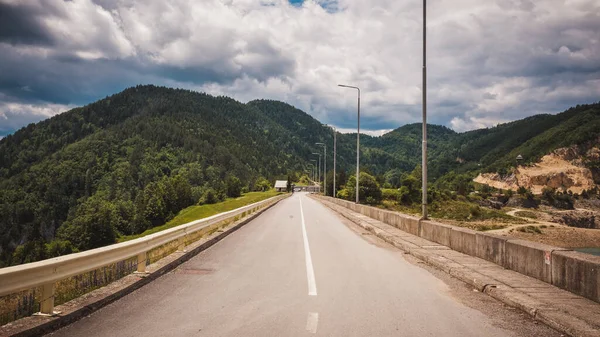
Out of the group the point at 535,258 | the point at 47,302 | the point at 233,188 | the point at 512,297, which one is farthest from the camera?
the point at 233,188

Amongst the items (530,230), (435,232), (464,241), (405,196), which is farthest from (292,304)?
(405,196)

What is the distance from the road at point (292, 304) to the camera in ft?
16.1

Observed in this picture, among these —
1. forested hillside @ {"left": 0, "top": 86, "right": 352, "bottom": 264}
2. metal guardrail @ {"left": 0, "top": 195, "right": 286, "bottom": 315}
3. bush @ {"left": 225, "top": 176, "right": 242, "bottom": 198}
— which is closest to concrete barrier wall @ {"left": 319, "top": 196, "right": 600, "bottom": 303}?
metal guardrail @ {"left": 0, "top": 195, "right": 286, "bottom": 315}

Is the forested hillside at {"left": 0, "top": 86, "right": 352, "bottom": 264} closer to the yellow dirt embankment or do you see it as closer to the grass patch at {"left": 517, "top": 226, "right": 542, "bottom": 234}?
the grass patch at {"left": 517, "top": 226, "right": 542, "bottom": 234}

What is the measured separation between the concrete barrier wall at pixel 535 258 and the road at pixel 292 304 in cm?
174

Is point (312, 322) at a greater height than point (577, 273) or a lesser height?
lesser

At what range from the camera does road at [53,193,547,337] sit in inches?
193

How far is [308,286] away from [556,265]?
4407 mm

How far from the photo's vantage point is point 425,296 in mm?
6797

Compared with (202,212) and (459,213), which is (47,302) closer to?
(202,212)

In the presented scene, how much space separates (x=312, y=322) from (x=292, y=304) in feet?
3.07

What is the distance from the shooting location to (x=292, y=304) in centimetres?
605

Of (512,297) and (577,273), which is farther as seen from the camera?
(577,273)

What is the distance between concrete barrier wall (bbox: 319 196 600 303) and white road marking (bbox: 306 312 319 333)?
4.27 meters
